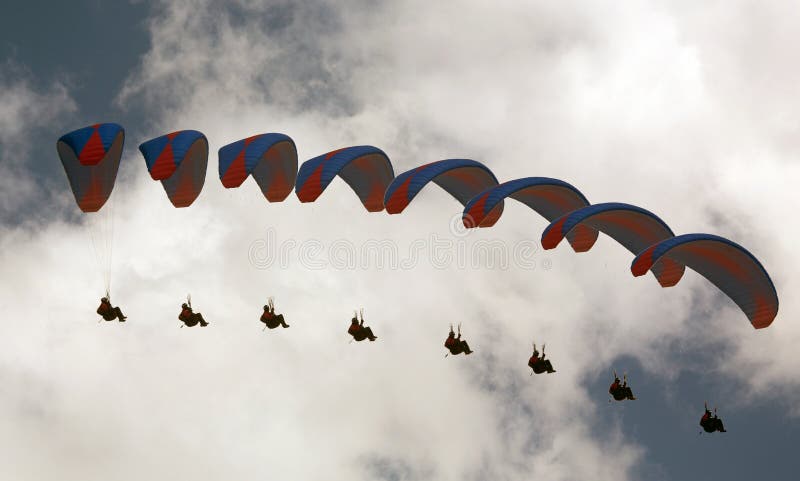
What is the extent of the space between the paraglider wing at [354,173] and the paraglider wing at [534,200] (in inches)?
167

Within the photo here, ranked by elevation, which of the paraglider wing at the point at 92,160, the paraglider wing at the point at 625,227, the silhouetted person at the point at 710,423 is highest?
the paraglider wing at the point at 92,160

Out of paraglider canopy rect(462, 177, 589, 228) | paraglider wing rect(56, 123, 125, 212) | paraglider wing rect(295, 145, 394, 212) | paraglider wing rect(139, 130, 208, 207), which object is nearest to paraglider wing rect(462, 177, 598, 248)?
paraglider canopy rect(462, 177, 589, 228)

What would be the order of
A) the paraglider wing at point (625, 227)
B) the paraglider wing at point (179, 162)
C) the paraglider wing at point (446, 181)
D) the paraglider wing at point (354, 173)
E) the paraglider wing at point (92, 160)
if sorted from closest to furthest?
the paraglider wing at point (625, 227), the paraglider wing at point (92, 160), the paraglider wing at point (179, 162), the paraglider wing at point (446, 181), the paraglider wing at point (354, 173)

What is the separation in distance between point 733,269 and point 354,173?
14.4 m

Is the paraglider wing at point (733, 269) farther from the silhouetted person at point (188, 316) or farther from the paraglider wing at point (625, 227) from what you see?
the silhouetted person at point (188, 316)

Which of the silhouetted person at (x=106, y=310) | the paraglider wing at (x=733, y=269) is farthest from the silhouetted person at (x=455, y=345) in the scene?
the silhouetted person at (x=106, y=310)

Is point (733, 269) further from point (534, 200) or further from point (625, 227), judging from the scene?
point (534, 200)

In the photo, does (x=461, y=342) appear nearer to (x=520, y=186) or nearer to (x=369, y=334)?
(x=369, y=334)

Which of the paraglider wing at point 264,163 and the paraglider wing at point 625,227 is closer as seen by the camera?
the paraglider wing at point 625,227

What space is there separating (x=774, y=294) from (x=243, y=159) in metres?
18.9

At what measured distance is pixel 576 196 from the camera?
154 ft

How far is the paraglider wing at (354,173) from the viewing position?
147ft

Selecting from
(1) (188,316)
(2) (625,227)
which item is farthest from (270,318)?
(2) (625,227)

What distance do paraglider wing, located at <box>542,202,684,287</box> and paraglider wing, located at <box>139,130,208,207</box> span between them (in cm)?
1273
